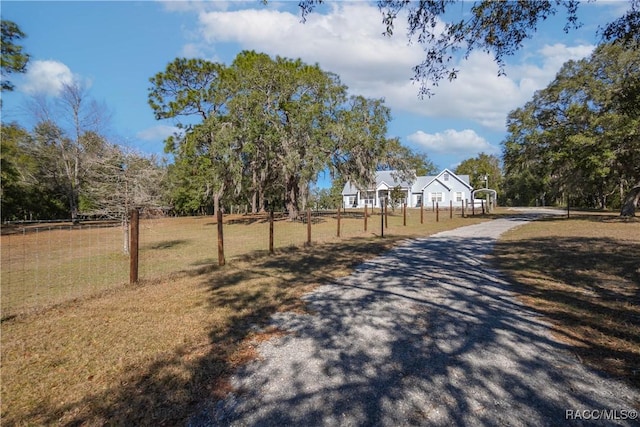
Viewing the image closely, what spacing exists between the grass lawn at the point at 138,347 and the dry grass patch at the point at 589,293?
10.6 feet

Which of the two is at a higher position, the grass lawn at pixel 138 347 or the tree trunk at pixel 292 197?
the tree trunk at pixel 292 197

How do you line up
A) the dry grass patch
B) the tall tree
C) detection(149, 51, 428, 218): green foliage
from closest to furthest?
1. the dry grass patch
2. detection(149, 51, 428, 218): green foliage
3. the tall tree

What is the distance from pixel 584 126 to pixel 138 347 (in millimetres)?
23189

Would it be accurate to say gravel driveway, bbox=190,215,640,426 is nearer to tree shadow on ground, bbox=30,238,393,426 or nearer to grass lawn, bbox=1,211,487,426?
tree shadow on ground, bbox=30,238,393,426

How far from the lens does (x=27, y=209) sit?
3184 cm

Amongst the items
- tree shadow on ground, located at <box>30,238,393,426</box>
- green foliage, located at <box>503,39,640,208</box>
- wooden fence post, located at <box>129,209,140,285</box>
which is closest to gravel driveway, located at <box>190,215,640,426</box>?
tree shadow on ground, located at <box>30,238,393,426</box>

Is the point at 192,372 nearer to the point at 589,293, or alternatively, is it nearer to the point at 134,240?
the point at 134,240

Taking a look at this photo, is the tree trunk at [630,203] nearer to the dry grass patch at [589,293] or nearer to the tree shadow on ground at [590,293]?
the dry grass patch at [589,293]

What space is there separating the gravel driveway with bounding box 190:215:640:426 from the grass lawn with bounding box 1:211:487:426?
330 millimetres

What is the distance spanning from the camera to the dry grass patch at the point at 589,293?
131 inches

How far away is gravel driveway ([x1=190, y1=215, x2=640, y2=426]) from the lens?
243 cm

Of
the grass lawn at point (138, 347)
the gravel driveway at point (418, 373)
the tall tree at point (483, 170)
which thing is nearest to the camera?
the gravel driveway at point (418, 373)

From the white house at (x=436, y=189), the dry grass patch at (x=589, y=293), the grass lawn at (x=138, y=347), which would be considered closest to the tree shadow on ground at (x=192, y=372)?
the grass lawn at (x=138, y=347)

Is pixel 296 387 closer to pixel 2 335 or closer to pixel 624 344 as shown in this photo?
pixel 624 344
